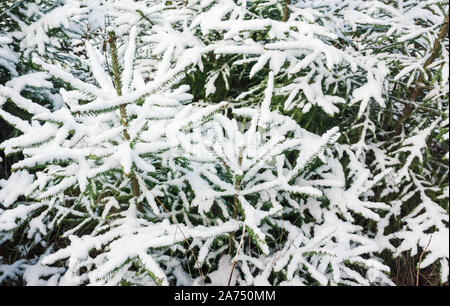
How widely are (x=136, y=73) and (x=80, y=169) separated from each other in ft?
2.50

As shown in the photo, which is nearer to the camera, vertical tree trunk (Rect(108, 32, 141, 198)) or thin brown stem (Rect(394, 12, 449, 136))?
vertical tree trunk (Rect(108, 32, 141, 198))

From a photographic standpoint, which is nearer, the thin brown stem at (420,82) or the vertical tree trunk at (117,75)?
the vertical tree trunk at (117,75)

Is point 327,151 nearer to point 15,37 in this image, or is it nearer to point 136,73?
point 136,73

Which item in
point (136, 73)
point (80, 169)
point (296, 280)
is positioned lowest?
point (296, 280)

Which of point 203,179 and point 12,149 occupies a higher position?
point 12,149

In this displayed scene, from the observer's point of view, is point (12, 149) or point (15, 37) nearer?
point (12, 149)

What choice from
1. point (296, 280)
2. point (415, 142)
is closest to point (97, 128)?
point (296, 280)

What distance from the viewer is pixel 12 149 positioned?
160 centimetres

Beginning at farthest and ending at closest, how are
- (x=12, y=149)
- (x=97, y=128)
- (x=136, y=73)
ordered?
(x=136, y=73) < (x=97, y=128) < (x=12, y=149)

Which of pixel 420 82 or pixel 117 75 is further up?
pixel 117 75

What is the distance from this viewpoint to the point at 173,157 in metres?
2.14

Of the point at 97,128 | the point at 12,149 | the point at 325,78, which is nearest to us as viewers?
the point at 12,149

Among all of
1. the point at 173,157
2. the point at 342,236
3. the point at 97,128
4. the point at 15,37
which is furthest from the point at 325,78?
the point at 15,37

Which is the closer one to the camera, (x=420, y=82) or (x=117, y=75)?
(x=117, y=75)
